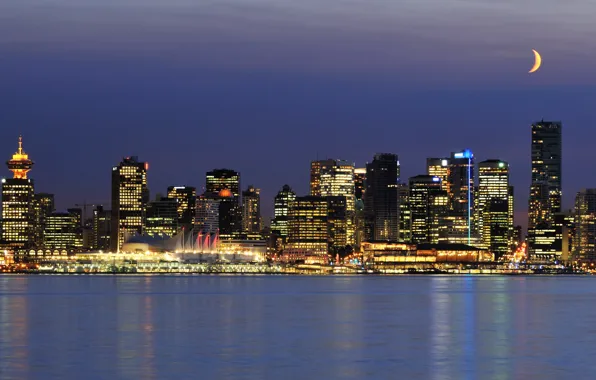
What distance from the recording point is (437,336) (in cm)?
8288

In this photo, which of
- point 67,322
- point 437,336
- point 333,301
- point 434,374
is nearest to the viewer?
point 434,374

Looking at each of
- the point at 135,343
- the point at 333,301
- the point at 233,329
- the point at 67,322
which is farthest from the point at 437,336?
the point at 333,301

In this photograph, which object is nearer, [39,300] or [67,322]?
[67,322]

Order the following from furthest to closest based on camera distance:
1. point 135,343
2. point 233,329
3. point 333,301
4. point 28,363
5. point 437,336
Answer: point 333,301 → point 233,329 → point 437,336 → point 135,343 → point 28,363

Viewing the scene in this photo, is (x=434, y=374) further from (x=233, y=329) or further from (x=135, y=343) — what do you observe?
(x=233, y=329)

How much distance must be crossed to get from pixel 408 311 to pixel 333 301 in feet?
80.3

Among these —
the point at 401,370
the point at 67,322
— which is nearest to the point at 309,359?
the point at 401,370

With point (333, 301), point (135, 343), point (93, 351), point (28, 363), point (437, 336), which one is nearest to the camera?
→ point (28, 363)

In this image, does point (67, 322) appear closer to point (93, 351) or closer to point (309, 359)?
point (93, 351)

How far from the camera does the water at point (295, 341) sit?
60312 millimetres

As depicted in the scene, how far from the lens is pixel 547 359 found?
6619 centimetres

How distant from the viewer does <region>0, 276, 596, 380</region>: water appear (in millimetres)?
60312

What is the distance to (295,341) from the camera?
7712cm

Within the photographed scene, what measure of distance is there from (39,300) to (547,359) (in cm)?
8395
